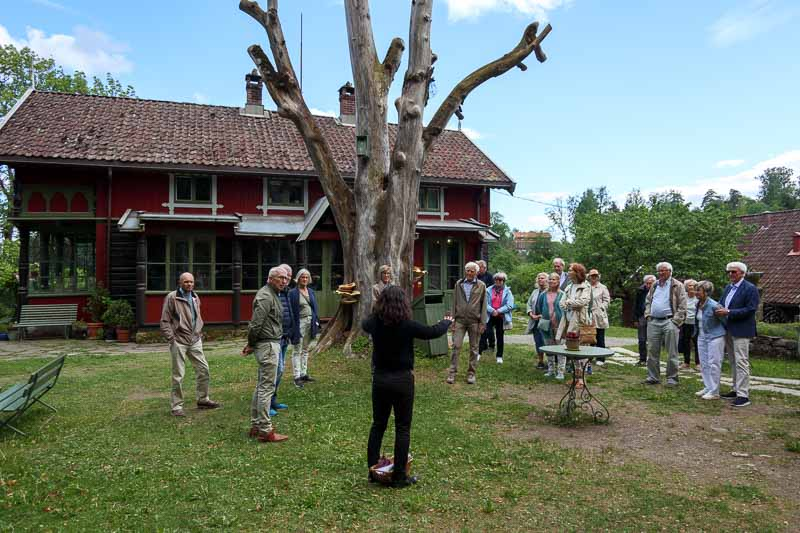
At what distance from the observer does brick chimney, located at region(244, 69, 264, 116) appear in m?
20.0

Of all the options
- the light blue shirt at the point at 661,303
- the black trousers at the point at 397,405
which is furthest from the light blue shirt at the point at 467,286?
the black trousers at the point at 397,405

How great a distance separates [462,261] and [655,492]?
14.9m

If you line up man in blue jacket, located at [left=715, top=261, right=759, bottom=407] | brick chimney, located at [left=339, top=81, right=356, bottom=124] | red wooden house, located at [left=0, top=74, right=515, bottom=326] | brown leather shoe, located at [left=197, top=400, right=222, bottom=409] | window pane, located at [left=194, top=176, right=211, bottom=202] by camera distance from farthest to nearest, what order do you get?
1. brick chimney, located at [left=339, top=81, right=356, bottom=124]
2. window pane, located at [left=194, top=176, right=211, bottom=202]
3. red wooden house, located at [left=0, top=74, right=515, bottom=326]
4. brown leather shoe, located at [left=197, top=400, right=222, bottom=409]
5. man in blue jacket, located at [left=715, top=261, right=759, bottom=407]

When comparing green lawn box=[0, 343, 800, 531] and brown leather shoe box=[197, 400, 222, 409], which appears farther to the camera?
brown leather shoe box=[197, 400, 222, 409]

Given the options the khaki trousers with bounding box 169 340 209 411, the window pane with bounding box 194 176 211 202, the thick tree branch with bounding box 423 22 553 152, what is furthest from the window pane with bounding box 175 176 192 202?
the khaki trousers with bounding box 169 340 209 411

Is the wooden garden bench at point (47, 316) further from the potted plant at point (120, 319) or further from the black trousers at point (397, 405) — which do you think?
the black trousers at point (397, 405)

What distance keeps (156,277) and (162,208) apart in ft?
7.01

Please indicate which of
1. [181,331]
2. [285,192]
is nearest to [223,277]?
[285,192]

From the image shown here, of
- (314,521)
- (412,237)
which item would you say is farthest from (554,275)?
(314,521)

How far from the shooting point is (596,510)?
4.19 metres

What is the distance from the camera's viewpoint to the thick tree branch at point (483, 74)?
10.5 metres

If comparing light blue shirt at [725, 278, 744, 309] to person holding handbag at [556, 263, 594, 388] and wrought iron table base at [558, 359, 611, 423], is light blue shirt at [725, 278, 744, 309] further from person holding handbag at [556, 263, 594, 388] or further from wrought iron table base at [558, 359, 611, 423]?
wrought iron table base at [558, 359, 611, 423]

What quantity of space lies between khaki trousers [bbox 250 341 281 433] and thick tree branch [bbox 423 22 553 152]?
19.2ft

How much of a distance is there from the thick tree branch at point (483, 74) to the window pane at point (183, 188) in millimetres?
9193
